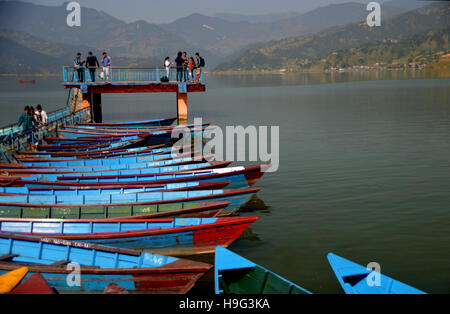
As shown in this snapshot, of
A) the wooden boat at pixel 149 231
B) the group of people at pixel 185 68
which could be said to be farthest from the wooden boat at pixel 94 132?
the wooden boat at pixel 149 231

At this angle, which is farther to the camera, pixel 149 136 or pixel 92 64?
pixel 92 64

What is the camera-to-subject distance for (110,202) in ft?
55.8

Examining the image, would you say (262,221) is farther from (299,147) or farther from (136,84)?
(136,84)

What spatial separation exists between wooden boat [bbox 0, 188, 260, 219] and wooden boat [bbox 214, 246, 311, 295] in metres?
5.89

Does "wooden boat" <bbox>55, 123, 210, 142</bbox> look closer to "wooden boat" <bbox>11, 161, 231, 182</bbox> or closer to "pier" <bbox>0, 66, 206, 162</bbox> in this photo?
"pier" <bbox>0, 66, 206, 162</bbox>

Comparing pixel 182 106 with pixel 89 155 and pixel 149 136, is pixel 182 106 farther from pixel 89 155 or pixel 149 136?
pixel 89 155

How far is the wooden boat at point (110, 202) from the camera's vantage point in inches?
647

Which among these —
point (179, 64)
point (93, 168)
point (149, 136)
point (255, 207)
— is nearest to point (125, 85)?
point (179, 64)

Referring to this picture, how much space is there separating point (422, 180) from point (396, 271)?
37.2ft

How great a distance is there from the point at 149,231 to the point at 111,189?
16.6 ft

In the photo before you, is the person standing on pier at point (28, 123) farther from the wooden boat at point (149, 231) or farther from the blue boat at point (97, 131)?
the wooden boat at point (149, 231)

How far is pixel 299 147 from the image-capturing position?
3531cm

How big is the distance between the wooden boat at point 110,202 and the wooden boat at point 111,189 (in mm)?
949

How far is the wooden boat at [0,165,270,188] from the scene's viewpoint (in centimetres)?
1962
